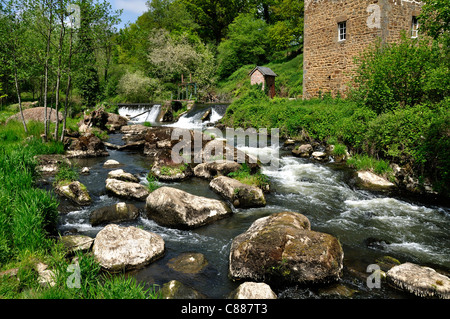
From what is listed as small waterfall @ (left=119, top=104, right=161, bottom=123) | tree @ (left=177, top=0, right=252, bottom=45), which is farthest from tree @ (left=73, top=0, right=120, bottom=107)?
tree @ (left=177, top=0, right=252, bottom=45)

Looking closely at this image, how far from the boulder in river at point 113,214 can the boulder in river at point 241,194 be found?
8.84 feet

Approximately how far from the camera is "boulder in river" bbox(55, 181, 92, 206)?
28.0 ft

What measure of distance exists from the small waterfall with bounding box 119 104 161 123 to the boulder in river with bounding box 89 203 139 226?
2052 cm

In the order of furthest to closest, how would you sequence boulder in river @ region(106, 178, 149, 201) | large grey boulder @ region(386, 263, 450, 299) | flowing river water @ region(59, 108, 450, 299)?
boulder in river @ region(106, 178, 149, 201) → flowing river water @ region(59, 108, 450, 299) → large grey boulder @ region(386, 263, 450, 299)

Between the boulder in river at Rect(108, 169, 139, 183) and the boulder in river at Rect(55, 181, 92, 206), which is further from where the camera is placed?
the boulder in river at Rect(108, 169, 139, 183)

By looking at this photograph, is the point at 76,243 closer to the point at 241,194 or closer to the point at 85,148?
the point at 241,194

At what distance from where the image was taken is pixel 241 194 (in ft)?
28.3

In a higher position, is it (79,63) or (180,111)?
(79,63)

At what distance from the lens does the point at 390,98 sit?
1259 cm

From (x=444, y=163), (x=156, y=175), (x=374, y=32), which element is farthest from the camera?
(x=374, y=32)

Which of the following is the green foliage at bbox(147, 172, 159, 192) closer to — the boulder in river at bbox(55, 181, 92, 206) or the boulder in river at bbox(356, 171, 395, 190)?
the boulder in river at bbox(55, 181, 92, 206)

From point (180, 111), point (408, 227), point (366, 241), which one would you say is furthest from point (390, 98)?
point (180, 111)
